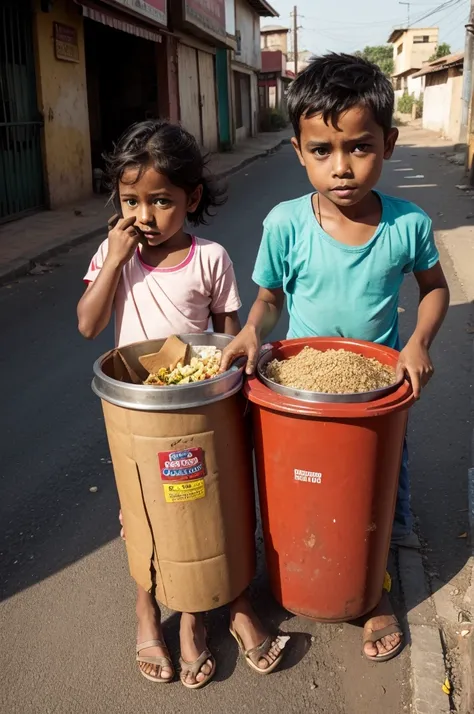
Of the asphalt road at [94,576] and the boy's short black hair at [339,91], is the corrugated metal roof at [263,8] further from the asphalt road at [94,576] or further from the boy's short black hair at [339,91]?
the boy's short black hair at [339,91]

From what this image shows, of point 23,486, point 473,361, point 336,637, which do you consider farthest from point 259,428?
point 473,361

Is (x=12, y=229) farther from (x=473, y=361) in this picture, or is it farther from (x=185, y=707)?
(x=185, y=707)

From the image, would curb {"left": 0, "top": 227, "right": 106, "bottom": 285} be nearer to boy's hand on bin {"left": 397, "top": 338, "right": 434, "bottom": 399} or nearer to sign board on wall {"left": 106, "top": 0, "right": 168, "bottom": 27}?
sign board on wall {"left": 106, "top": 0, "right": 168, "bottom": 27}

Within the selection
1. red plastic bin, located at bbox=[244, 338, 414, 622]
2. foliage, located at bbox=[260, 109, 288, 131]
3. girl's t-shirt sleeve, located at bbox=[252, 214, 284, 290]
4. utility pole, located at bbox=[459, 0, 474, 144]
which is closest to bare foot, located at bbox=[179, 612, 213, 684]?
red plastic bin, located at bbox=[244, 338, 414, 622]

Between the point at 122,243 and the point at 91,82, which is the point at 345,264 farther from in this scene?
the point at 91,82

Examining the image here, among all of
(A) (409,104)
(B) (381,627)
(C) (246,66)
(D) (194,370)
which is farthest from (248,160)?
(A) (409,104)

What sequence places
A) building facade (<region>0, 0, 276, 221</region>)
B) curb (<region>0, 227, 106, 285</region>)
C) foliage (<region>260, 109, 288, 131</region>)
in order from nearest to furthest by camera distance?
curb (<region>0, 227, 106, 285</region>) < building facade (<region>0, 0, 276, 221</region>) < foliage (<region>260, 109, 288, 131</region>)

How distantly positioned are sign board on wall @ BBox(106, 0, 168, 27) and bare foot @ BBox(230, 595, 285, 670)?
35.1 ft

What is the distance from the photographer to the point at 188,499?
6.17 feet

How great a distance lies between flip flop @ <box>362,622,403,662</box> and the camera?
210cm

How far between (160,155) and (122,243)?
0.30 meters

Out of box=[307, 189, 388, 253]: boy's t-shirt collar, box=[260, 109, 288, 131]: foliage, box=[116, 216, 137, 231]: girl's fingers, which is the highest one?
box=[260, 109, 288, 131]: foliage

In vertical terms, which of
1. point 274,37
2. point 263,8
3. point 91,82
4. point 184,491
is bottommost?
point 184,491

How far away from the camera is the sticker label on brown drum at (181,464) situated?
1.82 metres
